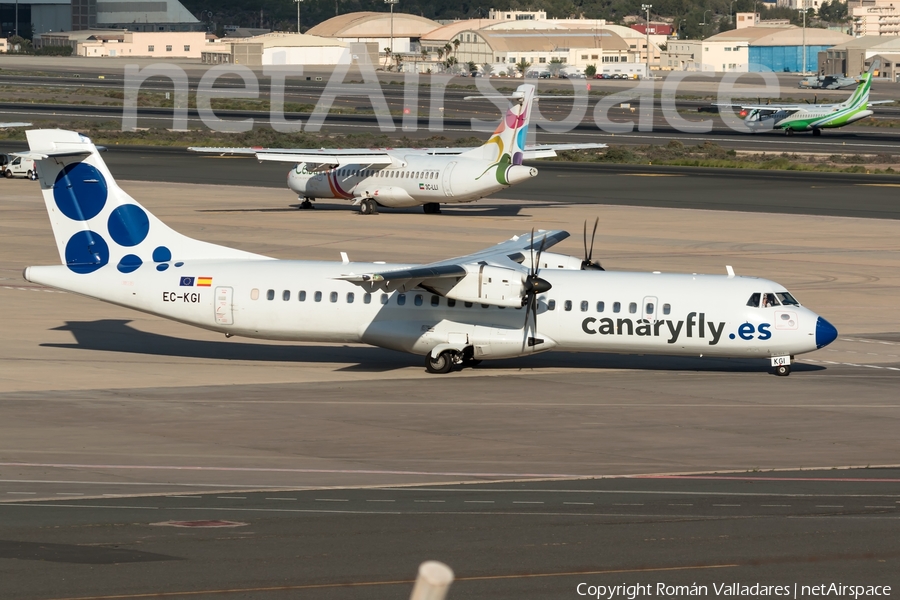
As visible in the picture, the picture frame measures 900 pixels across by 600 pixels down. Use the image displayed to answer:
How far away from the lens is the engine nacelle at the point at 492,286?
29.6 metres

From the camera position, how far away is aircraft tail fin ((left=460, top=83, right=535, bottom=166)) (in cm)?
5722

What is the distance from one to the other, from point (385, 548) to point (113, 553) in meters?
3.28

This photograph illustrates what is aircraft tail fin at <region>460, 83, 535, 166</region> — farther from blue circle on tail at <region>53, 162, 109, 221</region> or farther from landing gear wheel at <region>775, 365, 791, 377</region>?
landing gear wheel at <region>775, 365, 791, 377</region>

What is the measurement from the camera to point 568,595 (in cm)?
1337

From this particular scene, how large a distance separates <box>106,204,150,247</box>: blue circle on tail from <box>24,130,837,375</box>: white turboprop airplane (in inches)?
1.0

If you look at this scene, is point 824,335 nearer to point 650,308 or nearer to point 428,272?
point 650,308

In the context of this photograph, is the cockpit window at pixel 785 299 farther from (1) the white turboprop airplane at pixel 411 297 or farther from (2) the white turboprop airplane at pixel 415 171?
(2) the white turboprop airplane at pixel 415 171

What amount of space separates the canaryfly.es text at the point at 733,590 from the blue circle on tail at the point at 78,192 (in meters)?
22.2

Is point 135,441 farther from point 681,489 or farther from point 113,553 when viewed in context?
point 681,489

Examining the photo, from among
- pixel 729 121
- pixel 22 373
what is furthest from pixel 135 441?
pixel 729 121

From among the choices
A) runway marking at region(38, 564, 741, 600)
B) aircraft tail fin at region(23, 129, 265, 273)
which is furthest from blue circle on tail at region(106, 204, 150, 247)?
runway marking at region(38, 564, 741, 600)

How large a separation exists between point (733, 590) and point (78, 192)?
2359 cm

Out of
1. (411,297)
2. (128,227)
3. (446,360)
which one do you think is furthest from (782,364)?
(128,227)

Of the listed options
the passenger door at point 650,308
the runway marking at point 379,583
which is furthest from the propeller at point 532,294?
the runway marking at point 379,583
